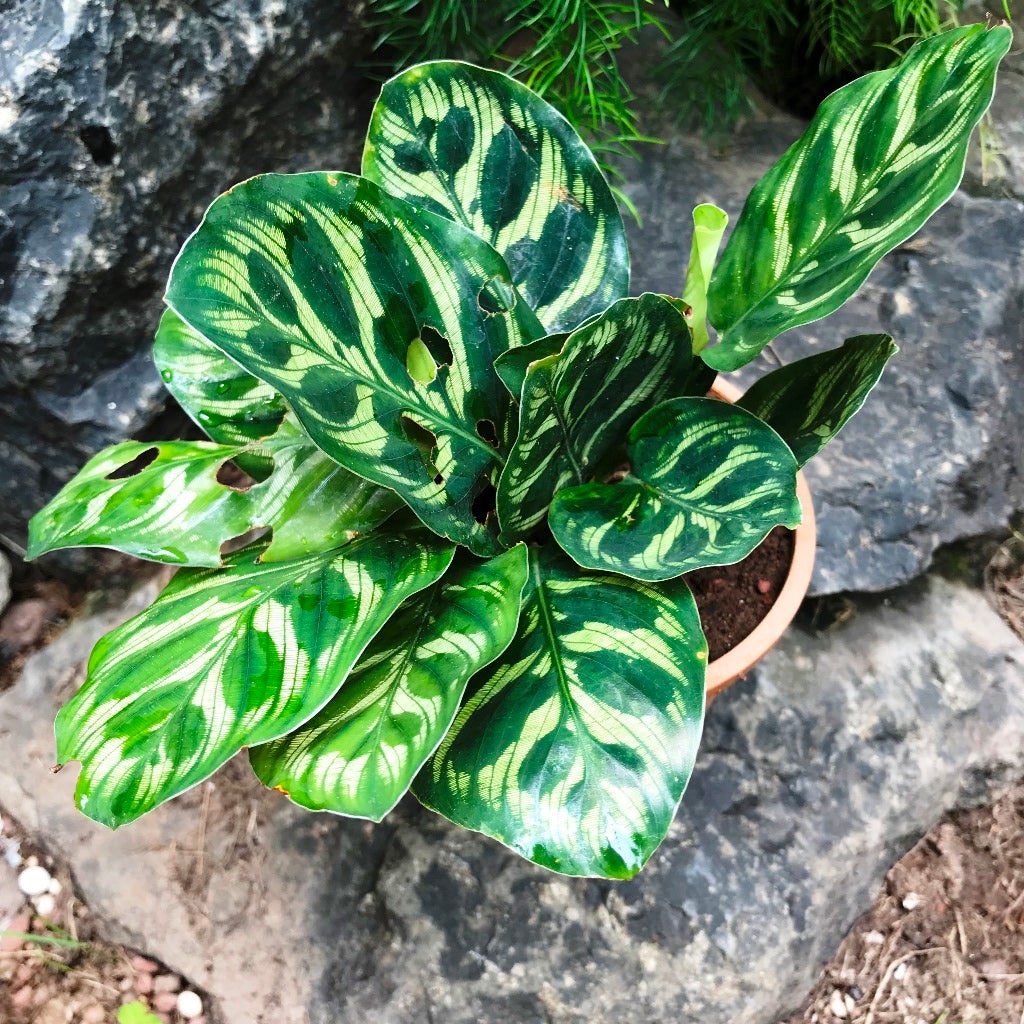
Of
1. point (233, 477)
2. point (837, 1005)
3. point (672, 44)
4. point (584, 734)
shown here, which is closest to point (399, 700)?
point (584, 734)

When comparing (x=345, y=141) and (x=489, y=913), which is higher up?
(x=345, y=141)

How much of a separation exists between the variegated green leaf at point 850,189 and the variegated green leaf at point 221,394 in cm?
41

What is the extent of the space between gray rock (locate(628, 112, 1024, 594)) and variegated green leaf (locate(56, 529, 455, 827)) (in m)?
0.66

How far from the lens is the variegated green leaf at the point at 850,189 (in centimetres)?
58

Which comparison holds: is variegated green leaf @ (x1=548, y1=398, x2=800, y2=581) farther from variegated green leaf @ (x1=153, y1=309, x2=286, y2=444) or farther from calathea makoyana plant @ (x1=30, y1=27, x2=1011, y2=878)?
variegated green leaf @ (x1=153, y1=309, x2=286, y2=444)

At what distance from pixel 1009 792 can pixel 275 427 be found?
3.59 feet

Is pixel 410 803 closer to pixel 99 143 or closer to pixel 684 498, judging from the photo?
pixel 684 498

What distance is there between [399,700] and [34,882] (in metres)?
0.88

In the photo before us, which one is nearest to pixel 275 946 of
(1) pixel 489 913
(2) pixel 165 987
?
(2) pixel 165 987

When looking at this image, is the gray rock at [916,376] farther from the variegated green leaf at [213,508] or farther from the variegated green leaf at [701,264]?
the variegated green leaf at [213,508]

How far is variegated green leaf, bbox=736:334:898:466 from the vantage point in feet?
2.29

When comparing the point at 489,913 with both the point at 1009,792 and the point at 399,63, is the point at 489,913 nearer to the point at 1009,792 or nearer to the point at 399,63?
the point at 1009,792

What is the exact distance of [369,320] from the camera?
667 millimetres

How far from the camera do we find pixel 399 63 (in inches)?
45.8
